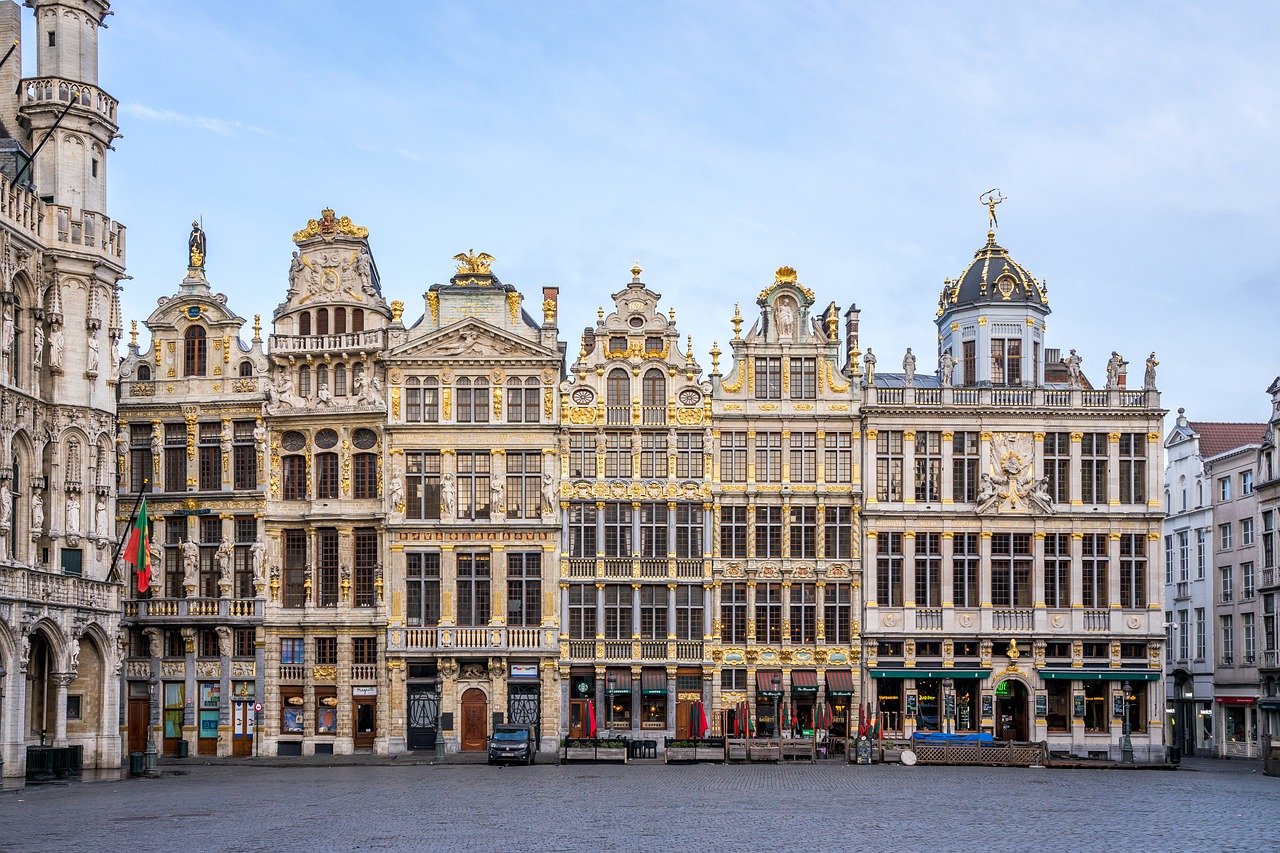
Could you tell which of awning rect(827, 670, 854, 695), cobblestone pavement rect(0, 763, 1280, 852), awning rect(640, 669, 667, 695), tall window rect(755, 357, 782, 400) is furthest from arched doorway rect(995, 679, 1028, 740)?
tall window rect(755, 357, 782, 400)

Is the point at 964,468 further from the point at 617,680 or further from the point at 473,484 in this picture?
the point at 473,484

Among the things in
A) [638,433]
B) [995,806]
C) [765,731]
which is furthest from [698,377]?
[995,806]

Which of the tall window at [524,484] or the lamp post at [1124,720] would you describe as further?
the tall window at [524,484]

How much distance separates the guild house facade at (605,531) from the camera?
66.9m

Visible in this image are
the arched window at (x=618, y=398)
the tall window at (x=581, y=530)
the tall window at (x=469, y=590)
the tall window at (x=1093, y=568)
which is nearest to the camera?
the tall window at (x=469, y=590)

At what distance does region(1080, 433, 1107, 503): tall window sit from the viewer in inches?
2697

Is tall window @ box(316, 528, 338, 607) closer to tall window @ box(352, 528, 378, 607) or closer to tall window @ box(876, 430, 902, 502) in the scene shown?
tall window @ box(352, 528, 378, 607)

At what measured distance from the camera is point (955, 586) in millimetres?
68062

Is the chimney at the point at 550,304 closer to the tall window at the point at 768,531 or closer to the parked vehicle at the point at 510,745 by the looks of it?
the tall window at the point at 768,531

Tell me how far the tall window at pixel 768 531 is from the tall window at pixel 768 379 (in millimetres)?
4396

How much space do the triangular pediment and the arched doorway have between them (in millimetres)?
21702

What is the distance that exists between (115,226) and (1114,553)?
39.0m

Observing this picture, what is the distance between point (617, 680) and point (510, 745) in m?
9.53

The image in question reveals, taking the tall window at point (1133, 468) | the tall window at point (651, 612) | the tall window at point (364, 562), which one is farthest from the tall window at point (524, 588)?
the tall window at point (1133, 468)
